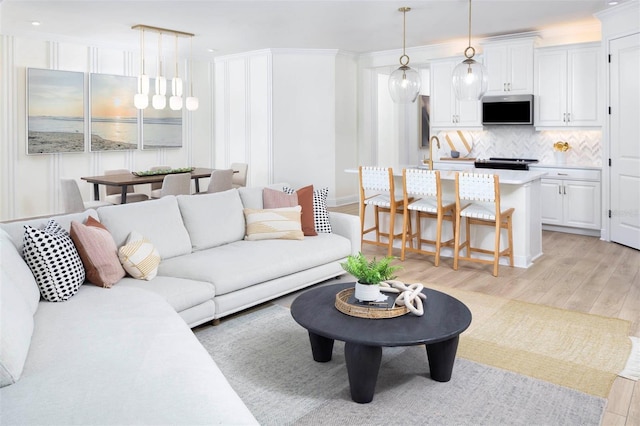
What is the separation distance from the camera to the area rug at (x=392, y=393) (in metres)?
2.51

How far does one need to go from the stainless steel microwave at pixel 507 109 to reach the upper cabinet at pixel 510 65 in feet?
0.31

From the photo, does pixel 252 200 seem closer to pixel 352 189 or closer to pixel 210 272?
pixel 210 272

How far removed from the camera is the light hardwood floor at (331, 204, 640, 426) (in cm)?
417

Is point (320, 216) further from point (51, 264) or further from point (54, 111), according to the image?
point (54, 111)

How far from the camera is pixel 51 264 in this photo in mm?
2967

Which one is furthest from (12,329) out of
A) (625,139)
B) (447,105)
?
(447,105)

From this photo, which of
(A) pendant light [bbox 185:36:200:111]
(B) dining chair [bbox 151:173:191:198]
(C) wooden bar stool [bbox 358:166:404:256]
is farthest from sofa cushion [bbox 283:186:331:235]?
(A) pendant light [bbox 185:36:200:111]

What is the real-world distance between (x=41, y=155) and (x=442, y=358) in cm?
680

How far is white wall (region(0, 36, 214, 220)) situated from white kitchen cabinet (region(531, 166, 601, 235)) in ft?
20.1

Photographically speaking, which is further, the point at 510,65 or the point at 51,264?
the point at 510,65

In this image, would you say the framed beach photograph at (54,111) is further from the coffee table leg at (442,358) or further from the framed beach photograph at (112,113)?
the coffee table leg at (442,358)

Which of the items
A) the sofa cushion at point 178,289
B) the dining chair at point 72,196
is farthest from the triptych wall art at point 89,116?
the sofa cushion at point 178,289

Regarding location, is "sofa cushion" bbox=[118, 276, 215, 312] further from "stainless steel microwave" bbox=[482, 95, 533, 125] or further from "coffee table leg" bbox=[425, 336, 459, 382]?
"stainless steel microwave" bbox=[482, 95, 533, 125]

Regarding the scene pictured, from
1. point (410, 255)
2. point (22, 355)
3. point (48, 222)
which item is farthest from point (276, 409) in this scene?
point (410, 255)
